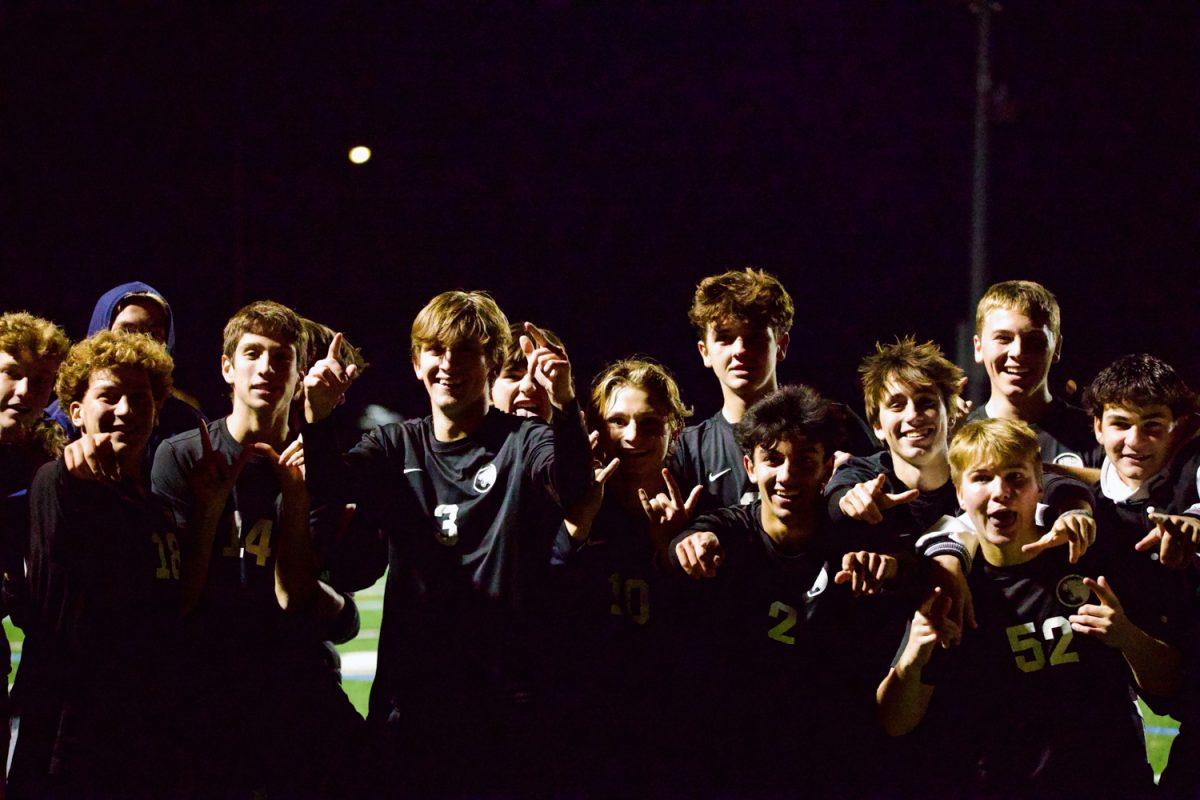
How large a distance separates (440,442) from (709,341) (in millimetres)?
1142

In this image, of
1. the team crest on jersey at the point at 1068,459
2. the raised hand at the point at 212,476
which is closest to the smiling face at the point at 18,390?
the raised hand at the point at 212,476

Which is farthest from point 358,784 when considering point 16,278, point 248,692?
point 16,278

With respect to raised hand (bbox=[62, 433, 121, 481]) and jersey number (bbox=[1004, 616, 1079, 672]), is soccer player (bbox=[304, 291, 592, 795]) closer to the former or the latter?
raised hand (bbox=[62, 433, 121, 481])

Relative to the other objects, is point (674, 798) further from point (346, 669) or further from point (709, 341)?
point (346, 669)

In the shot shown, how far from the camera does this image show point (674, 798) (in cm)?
363

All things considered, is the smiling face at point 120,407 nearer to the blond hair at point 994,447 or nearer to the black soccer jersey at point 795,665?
the black soccer jersey at point 795,665

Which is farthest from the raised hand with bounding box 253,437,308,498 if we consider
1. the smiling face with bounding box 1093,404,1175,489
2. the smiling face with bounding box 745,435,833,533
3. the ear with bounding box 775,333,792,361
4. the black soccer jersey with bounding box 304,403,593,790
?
the smiling face with bounding box 1093,404,1175,489

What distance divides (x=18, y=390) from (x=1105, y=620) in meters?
3.66

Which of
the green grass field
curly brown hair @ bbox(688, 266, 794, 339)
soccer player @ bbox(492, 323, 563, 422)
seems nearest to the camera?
curly brown hair @ bbox(688, 266, 794, 339)

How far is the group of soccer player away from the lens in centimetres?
347

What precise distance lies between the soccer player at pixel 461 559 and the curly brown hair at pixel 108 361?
60 cm

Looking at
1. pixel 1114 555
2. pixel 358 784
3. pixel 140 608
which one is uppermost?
pixel 1114 555

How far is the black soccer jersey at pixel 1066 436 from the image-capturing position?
4.11 meters

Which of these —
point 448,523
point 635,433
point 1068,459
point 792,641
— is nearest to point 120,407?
point 448,523
